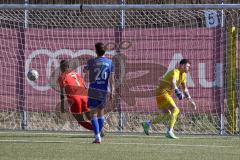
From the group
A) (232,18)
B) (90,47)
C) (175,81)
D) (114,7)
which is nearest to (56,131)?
(90,47)

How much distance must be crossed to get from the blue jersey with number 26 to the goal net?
2438 mm

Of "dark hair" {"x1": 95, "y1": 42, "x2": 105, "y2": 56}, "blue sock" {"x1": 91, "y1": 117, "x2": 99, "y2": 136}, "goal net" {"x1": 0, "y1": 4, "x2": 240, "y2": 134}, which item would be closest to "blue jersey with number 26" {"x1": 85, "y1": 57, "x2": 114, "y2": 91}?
"dark hair" {"x1": 95, "y1": 42, "x2": 105, "y2": 56}

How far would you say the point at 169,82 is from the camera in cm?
1648

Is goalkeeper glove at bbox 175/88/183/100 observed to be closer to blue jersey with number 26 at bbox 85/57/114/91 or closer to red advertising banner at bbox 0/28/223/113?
red advertising banner at bbox 0/28/223/113

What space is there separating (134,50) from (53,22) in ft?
6.48

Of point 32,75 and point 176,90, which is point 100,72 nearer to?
point 176,90

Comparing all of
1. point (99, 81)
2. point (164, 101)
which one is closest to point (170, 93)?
point (164, 101)

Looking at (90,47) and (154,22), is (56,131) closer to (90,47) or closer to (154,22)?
(90,47)

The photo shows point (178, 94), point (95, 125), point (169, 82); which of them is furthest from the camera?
point (169, 82)

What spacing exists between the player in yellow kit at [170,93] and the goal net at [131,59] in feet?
1.91

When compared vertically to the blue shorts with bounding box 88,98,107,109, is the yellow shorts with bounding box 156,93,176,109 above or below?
below

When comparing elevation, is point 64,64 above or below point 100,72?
above

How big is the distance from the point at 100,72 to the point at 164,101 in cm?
260

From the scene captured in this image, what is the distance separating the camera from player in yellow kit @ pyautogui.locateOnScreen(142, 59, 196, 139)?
16078 millimetres
